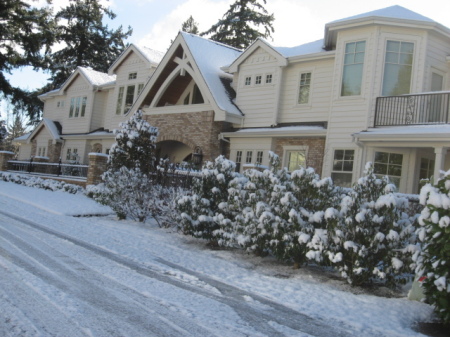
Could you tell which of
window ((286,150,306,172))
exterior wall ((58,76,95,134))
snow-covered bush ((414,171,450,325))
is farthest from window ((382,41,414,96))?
exterior wall ((58,76,95,134))

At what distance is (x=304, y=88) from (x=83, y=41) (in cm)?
3286

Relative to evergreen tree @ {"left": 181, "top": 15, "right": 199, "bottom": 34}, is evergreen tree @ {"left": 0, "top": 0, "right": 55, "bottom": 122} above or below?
below

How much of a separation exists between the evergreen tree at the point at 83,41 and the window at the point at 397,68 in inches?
1385

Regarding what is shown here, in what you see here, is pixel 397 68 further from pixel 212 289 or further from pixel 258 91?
pixel 212 289

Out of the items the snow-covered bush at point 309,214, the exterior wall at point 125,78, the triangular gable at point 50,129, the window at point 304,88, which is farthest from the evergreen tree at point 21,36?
the snow-covered bush at point 309,214

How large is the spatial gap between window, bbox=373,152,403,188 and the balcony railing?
104cm

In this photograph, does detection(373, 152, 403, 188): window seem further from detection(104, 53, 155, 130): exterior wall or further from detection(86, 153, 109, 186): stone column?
detection(104, 53, 155, 130): exterior wall

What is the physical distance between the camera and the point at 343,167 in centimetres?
1514

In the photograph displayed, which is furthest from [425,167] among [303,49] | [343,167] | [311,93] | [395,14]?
[303,49]

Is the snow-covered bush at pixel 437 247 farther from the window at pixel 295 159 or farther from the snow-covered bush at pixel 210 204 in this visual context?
the window at pixel 295 159

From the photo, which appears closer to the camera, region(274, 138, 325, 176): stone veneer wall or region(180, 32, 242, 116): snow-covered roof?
region(274, 138, 325, 176): stone veneer wall

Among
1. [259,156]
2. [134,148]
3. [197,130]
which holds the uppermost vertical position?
Result: [197,130]

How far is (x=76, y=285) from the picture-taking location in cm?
581

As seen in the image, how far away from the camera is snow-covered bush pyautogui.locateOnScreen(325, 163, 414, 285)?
6.91 metres
